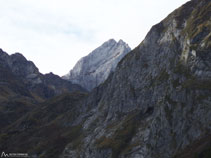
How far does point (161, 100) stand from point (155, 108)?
4.65 meters

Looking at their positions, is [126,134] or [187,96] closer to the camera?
[187,96]

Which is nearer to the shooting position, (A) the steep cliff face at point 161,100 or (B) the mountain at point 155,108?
(A) the steep cliff face at point 161,100

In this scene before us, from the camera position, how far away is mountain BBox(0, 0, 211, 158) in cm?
11385

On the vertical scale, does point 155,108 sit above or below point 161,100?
below

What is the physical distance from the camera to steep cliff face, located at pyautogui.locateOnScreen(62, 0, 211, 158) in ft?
371

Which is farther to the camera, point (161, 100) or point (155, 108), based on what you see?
point (155, 108)

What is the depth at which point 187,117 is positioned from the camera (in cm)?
11512

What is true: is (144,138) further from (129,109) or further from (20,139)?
(20,139)

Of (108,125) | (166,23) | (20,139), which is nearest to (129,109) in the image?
(108,125)

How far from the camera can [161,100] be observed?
450 feet

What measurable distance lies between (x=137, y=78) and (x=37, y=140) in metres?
74.5

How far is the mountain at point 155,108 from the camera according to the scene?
114 metres

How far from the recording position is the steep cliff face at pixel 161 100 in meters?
113

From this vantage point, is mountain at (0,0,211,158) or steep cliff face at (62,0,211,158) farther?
mountain at (0,0,211,158)
